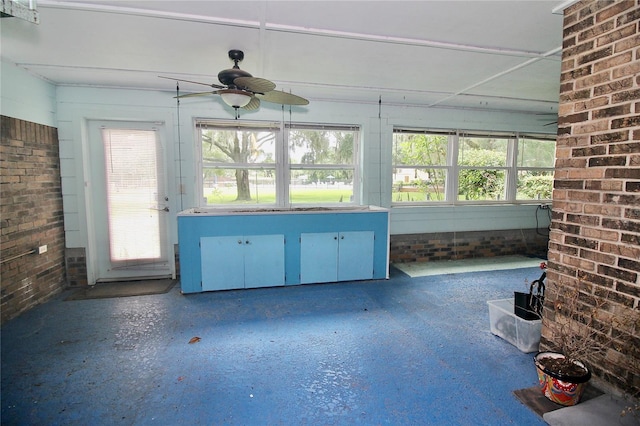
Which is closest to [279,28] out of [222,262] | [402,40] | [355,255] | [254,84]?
[254,84]

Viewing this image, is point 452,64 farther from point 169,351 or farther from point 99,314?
point 99,314

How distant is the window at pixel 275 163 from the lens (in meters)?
4.49

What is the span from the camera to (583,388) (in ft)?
6.52

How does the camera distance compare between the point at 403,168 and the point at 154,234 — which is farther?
the point at 403,168

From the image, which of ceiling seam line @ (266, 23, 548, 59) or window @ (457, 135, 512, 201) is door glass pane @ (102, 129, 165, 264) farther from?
window @ (457, 135, 512, 201)

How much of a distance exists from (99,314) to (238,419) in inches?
89.5

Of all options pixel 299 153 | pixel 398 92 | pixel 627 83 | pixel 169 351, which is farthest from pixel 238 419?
pixel 398 92

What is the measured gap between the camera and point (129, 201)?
4.19 m

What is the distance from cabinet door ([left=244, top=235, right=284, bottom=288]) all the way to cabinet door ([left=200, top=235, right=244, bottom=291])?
0.07 metres

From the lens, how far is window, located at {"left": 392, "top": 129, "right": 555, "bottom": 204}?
5.14 meters

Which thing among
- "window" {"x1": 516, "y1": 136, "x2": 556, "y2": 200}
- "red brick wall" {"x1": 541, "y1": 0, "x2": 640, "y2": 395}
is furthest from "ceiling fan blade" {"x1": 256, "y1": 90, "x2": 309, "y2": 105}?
"window" {"x1": 516, "y1": 136, "x2": 556, "y2": 200}

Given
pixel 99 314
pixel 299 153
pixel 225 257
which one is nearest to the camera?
pixel 99 314

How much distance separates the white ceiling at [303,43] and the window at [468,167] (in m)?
1.17

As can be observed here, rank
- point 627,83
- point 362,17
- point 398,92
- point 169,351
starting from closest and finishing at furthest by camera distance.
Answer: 1. point 627,83
2. point 362,17
3. point 169,351
4. point 398,92
